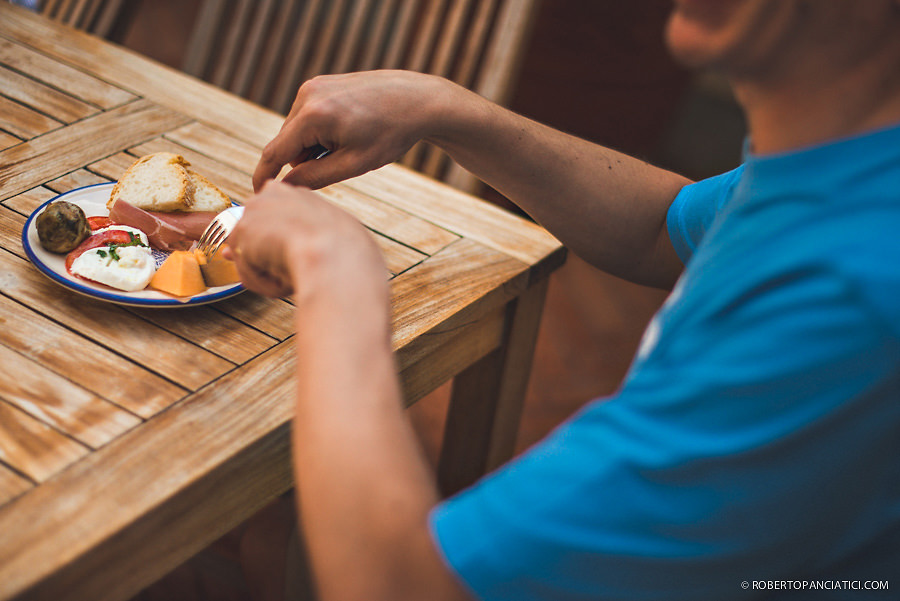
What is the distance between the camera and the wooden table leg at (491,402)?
1.08 m

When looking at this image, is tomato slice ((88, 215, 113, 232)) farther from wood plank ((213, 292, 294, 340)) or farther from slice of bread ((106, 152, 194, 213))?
wood plank ((213, 292, 294, 340))

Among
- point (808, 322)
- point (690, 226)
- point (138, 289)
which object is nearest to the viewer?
point (808, 322)

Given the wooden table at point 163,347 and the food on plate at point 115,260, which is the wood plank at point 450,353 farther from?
the food on plate at point 115,260

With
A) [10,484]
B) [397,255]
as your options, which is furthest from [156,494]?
[397,255]

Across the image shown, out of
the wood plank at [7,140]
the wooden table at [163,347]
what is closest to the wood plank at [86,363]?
the wooden table at [163,347]

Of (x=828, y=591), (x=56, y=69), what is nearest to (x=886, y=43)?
(x=828, y=591)

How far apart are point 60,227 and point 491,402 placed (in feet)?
1.86

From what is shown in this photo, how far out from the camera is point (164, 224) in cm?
87

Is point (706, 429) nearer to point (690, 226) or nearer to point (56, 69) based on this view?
point (690, 226)

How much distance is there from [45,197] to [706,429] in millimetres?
773

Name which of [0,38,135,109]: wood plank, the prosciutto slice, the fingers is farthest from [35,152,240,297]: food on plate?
[0,38,135,109]: wood plank

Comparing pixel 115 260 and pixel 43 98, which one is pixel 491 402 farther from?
pixel 43 98

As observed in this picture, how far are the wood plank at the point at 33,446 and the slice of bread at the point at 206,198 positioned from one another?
1.01 feet

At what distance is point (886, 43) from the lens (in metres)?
0.48
